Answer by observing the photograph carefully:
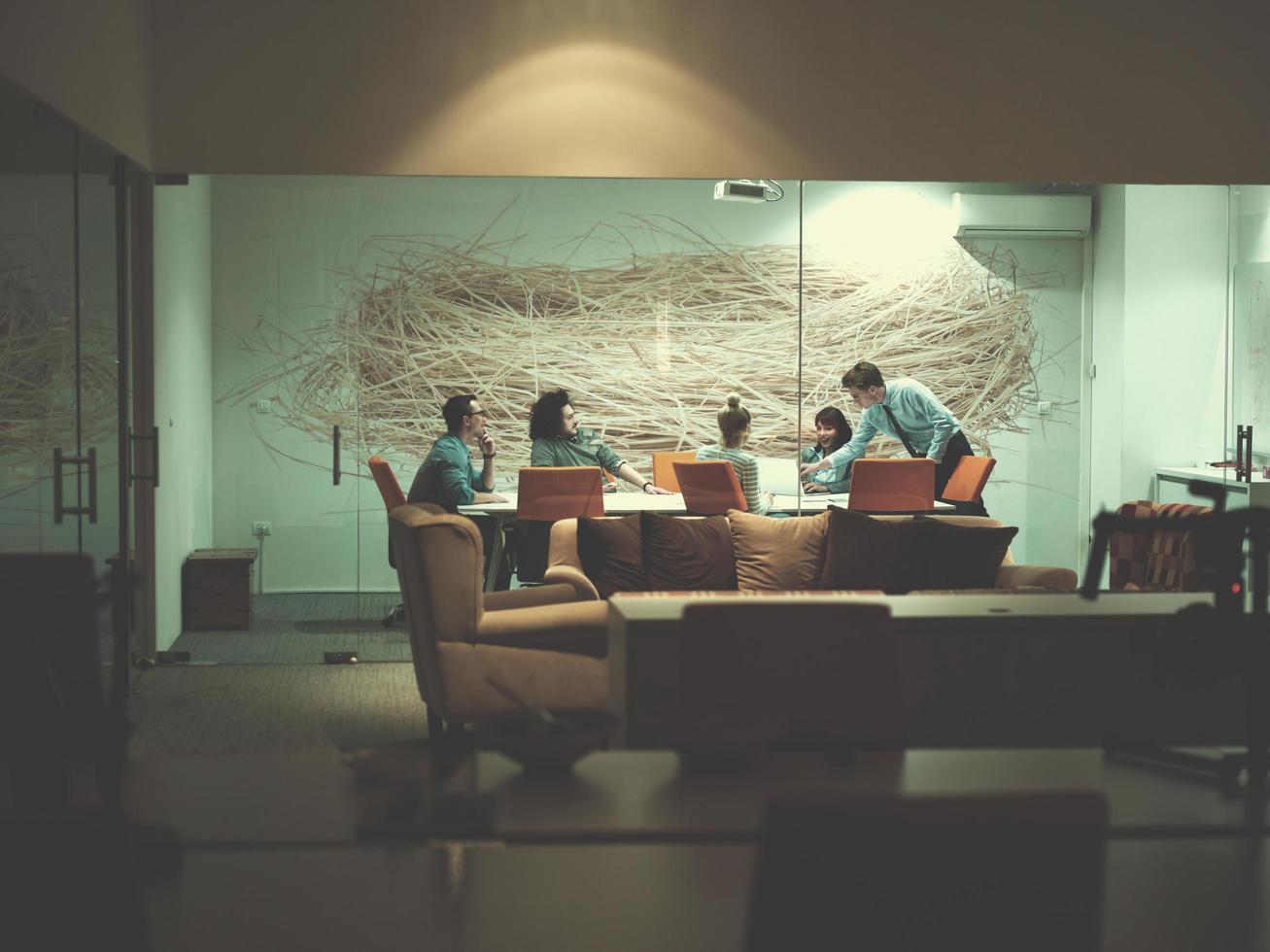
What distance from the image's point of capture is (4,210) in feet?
13.4

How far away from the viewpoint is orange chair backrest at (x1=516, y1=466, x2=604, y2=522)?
643 centimetres

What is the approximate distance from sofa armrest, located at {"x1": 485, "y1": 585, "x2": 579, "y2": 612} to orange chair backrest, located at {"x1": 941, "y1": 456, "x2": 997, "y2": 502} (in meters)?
2.50

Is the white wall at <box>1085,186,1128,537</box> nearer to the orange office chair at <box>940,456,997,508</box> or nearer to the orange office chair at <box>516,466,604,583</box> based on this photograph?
the orange office chair at <box>940,456,997,508</box>

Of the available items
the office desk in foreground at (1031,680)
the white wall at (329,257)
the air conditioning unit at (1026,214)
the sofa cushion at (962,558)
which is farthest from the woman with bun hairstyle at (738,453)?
the office desk in foreground at (1031,680)

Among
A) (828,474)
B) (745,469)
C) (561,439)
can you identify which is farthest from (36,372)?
(828,474)

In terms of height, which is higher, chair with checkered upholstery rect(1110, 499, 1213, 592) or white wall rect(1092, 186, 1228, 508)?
white wall rect(1092, 186, 1228, 508)

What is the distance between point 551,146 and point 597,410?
1.28 meters

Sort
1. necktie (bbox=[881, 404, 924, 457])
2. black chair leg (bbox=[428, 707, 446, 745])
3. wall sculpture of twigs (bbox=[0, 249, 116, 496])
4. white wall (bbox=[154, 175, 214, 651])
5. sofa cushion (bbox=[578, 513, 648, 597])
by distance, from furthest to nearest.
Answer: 1. necktie (bbox=[881, 404, 924, 457])
2. white wall (bbox=[154, 175, 214, 651])
3. sofa cushion (bbox=[578, 513, 648, 597])
4. black chair leg (bbox=[428, 707, 446, 745])
5. wall sculpture of twigs (bbox=[0, 249, 116, 496])

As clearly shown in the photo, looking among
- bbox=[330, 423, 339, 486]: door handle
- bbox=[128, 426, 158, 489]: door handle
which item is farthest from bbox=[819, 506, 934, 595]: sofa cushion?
bbox=[128, 426, 158, 489]: door handle

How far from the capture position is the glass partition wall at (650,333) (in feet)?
21.1

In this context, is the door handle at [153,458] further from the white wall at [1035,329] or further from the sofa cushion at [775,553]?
the white wall at [1035,329]

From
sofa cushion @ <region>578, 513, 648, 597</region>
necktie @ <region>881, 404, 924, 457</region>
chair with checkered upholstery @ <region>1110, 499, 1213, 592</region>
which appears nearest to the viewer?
chair with checkered upholstery @ <region>1110, 499, 1213, 592</region>

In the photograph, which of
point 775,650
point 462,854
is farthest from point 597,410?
point 462,854

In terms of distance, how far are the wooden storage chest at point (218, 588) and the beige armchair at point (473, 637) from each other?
2.15 m
